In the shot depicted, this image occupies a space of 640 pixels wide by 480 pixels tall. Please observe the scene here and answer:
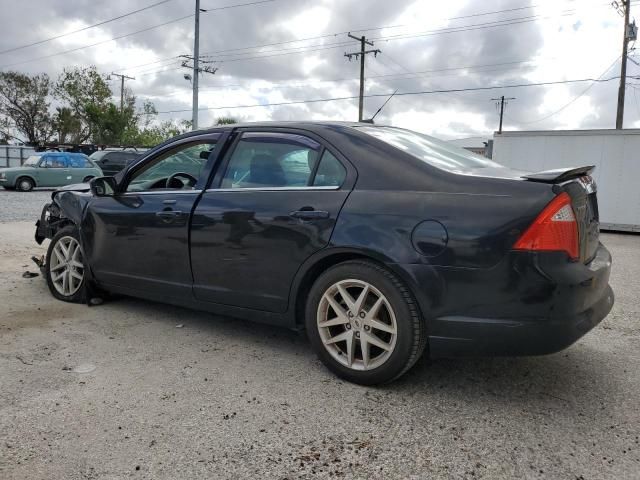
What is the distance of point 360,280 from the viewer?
3072 millimetres

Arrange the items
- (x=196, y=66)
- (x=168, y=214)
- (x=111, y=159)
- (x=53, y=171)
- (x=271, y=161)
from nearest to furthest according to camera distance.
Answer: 1. (x=271, y=161)
2. (x=168, y=214)
3. (x=53, y=171)
4. (x=111, y=159)
5. (x=196, y=66)

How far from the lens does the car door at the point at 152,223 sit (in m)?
3.92

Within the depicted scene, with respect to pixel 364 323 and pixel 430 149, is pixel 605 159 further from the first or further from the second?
pixel 364 323

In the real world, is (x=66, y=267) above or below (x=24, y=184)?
below

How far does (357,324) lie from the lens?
312cm

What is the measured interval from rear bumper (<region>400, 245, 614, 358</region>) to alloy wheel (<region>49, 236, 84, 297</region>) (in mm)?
3330

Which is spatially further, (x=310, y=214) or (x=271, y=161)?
(x=271, y=161)

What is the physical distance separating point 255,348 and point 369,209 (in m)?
1.42

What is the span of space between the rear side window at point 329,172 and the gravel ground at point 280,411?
1189 mm

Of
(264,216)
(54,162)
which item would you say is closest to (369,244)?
(264,216)

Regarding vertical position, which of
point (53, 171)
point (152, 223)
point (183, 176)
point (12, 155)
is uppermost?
point (12, 155)

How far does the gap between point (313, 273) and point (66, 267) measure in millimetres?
2740

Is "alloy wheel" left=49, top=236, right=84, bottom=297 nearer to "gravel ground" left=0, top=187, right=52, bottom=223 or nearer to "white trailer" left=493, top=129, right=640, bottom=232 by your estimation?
"gravel ground" left=0, top=187, right=52, bottom=223

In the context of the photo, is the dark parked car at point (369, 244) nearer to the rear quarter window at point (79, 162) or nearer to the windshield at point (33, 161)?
the rear quarter window at point (79, 162)
